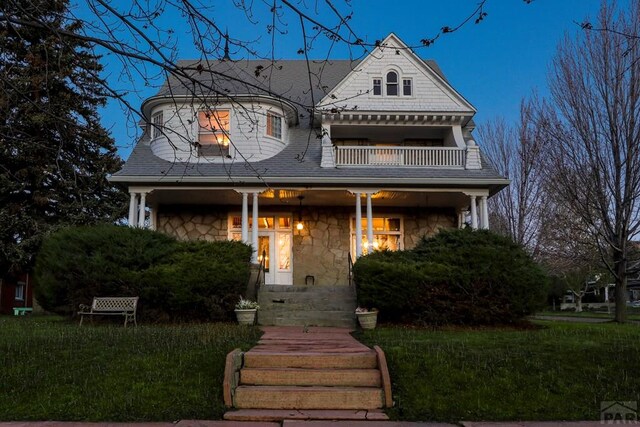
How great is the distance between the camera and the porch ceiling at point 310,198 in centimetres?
1628

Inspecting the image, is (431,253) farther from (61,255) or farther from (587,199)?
(61,255)

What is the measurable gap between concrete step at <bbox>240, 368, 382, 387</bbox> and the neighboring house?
30.6ft

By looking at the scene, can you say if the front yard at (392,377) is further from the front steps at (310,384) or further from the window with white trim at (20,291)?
the window with white trim at (20,291)

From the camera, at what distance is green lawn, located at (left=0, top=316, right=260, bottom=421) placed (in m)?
5.40

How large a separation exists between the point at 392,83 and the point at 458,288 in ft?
28.7

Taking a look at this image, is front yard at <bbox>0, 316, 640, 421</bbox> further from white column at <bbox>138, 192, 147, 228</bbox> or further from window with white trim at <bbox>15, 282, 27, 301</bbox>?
window with white trim at <bbox>15, 282, 27, 301</bbox>

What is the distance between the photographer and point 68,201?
21031 mm

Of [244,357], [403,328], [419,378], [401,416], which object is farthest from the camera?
[403,328]

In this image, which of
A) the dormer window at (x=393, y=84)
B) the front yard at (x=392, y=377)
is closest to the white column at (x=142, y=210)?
the front yard at (x=392, y=377)

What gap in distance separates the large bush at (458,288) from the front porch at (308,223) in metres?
5.66

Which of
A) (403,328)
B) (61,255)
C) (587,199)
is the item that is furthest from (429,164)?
(61,255)

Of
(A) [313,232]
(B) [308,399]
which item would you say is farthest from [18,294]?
(B) [308,399]

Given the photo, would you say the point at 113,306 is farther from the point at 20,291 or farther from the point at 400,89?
the point at 20,291

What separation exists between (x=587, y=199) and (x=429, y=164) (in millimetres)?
4615
